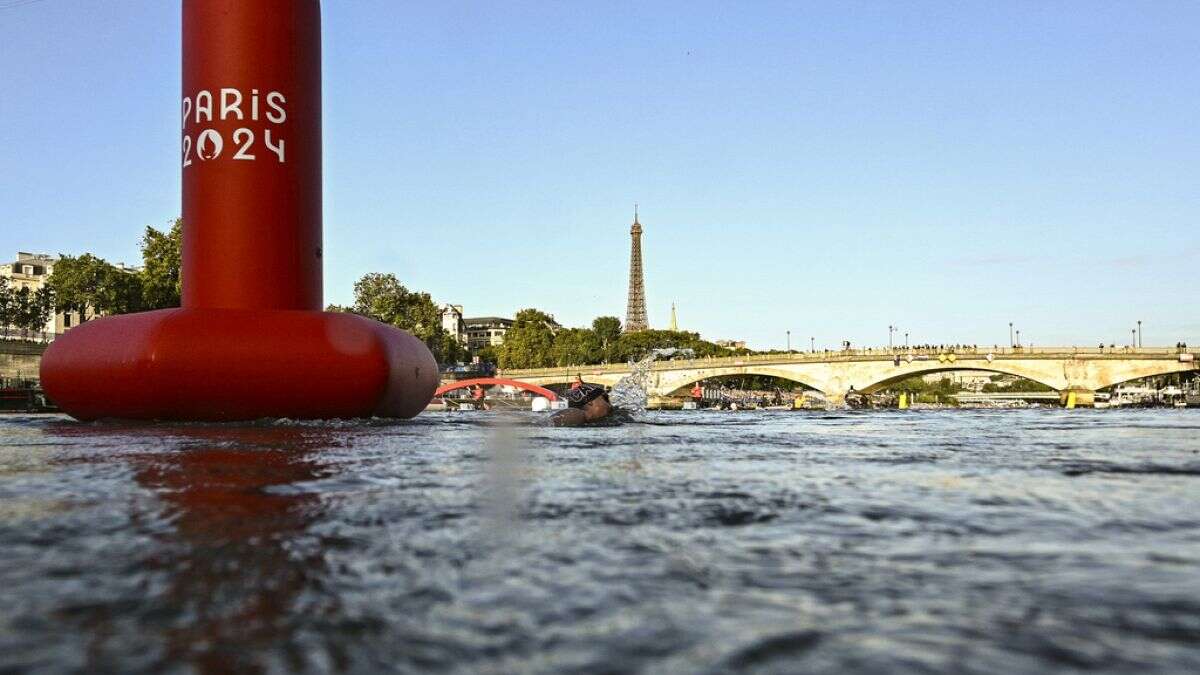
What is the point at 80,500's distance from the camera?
5.46 metres

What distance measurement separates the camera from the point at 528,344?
395ft

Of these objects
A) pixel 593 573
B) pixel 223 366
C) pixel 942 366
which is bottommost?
pixel 593 573

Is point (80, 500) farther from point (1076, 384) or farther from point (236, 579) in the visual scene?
point (1076, 384)

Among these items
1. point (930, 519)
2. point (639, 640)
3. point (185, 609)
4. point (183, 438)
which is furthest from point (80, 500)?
point (183, 438)

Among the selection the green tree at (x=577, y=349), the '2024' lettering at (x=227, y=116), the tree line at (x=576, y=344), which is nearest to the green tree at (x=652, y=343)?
the tree line at (x=576, y=344)

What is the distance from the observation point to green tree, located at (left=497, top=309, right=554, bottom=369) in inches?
4692

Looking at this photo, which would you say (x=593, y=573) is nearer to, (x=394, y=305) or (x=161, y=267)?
(x=161, y=267)

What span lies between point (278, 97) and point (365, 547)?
15.7 m

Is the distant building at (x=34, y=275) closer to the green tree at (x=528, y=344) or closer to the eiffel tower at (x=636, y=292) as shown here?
the green tree at (x=528, y=344)

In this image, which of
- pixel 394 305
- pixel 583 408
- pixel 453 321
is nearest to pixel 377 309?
pixel 394 305

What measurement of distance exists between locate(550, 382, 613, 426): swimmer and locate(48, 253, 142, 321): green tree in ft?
144

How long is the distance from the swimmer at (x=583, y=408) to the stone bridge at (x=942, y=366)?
66654 millimetres

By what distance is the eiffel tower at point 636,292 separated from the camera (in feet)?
497

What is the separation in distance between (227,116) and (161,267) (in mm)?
37519
